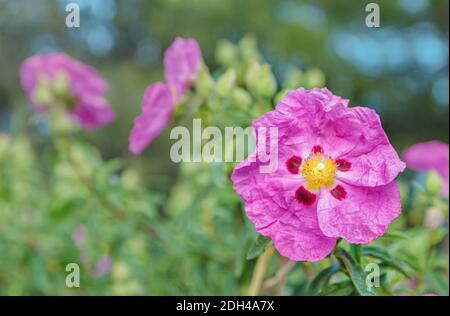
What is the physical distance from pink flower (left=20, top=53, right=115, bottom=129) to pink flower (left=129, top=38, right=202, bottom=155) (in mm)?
582

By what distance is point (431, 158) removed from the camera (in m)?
1.78

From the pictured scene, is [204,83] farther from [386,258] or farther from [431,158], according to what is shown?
[431,158]

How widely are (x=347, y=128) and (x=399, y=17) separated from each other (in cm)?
792

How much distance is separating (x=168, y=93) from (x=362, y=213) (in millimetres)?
597

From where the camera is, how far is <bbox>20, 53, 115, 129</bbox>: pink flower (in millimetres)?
2037

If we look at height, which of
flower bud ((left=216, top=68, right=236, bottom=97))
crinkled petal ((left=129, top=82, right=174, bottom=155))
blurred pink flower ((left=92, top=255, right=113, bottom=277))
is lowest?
blurred pink flower ((left=92, top=255, right=113, bottom=277))

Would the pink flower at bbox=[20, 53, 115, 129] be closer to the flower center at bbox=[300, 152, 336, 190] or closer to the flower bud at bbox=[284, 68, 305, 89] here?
the flower bud at bbox=[284, 68, 305, 89]

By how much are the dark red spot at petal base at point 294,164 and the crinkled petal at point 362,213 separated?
75mm

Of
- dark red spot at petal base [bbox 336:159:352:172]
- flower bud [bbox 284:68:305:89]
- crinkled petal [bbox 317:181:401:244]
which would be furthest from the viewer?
flower bud [bbox 284:68:305:89]

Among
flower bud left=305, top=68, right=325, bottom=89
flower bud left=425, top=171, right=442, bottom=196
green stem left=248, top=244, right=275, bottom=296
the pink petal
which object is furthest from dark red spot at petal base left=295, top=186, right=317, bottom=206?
the pink petal

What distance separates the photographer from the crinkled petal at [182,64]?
1503 mm

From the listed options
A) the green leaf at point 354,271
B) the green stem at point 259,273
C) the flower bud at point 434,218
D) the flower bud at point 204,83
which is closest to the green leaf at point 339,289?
the green leaf at point 354,271

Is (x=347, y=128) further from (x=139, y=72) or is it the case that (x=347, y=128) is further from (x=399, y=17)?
(x=139, y=72)

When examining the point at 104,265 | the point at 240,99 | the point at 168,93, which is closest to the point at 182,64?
the point at 168,93
